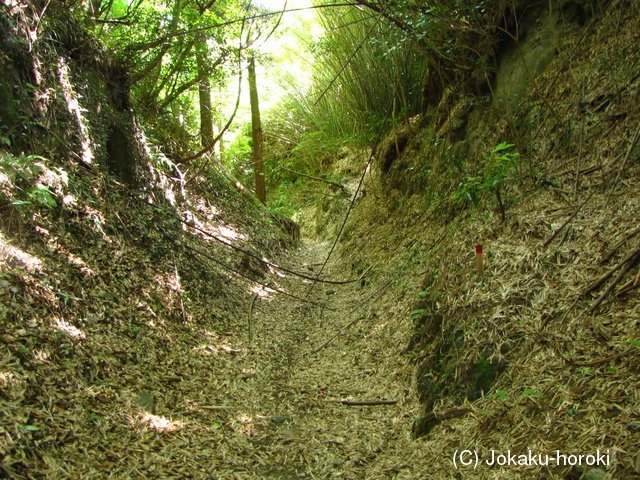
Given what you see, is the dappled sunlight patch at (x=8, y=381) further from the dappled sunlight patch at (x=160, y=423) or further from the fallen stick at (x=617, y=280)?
the fallen stick at (x=617, y=280)

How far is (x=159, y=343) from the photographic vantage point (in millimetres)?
2939

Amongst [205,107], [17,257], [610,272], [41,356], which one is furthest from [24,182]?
[205,107]

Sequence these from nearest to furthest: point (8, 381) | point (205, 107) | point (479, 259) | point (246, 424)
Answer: point (8, 381) → point (246, 424) → point (479, 259) → point (205, 107)

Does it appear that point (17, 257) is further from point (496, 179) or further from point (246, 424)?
point (496, 179)

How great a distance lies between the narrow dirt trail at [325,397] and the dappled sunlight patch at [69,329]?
110 centimetres

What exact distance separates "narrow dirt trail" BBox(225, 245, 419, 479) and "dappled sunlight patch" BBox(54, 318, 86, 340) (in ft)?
3.62

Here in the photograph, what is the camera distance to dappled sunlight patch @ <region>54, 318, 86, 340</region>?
2.24 metres

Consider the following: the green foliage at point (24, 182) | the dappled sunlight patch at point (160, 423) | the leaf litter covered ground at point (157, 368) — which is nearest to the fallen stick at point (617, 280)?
Result: the leaf litter covered ground at point (157, 368)

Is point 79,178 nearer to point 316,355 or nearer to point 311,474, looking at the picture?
point 316,355

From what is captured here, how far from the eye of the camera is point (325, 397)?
9.30 ft

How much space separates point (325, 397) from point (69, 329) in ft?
5.82

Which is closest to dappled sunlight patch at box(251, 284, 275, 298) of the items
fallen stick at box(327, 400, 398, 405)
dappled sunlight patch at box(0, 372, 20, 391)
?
fallen stick at box(327, 400, 398, 405)

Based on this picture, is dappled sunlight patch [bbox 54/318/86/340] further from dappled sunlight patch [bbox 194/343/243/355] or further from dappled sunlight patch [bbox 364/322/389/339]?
dappled sunlight patch [bbox 364/322/389/339]

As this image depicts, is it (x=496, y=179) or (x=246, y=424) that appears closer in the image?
(x=246, y=424)
